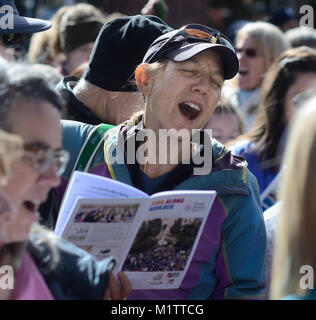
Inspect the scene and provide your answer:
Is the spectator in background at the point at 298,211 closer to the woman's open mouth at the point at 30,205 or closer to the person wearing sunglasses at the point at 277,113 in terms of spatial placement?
the woman's open mouth at the point at 30,205

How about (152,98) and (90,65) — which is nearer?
(152,98)

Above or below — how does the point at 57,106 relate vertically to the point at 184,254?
above

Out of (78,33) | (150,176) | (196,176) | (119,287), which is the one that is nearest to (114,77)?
(150,176)

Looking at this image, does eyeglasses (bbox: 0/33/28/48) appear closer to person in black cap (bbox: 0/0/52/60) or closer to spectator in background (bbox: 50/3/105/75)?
person in black cap (bbox: 0/0/52/60)

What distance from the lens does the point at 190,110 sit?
127 inches

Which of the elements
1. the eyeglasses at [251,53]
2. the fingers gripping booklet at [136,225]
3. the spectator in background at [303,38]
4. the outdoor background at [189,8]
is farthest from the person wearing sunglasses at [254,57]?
the fingers gripping booklet at [136,225]

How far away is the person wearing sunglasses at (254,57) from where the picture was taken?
6723mm

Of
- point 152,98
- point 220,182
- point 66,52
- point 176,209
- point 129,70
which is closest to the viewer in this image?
point 176,209

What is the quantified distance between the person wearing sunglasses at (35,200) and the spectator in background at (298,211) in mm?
638

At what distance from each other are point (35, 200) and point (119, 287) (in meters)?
0.70
